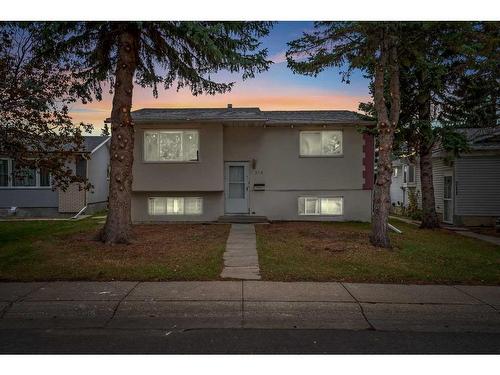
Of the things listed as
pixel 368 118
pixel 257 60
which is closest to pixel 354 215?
pixel 368 118

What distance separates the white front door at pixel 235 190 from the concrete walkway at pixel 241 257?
135 inches

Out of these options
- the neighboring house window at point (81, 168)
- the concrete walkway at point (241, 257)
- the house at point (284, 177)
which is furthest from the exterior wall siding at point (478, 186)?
the neighboring house window at point (81, 168)

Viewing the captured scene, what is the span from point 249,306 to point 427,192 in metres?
12.4

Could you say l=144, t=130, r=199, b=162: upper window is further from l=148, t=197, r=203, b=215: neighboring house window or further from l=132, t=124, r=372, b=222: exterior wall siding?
l=148, t=197, r=203, b=215: neighboring house window

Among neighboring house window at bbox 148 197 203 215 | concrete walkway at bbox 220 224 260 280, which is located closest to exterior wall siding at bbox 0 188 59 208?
neighboring house window at bbox 148 197 203 215

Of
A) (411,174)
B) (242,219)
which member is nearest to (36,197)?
(242,219)

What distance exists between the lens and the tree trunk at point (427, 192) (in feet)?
49.6

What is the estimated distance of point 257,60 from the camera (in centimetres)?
1034

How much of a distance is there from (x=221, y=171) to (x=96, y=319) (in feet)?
34.9

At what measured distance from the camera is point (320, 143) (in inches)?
648

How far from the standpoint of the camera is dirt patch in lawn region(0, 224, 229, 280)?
23.4ft

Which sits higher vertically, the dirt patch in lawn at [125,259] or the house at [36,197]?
the house at [36,197]

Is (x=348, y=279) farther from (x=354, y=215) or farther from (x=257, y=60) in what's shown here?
(x=354, y=215)

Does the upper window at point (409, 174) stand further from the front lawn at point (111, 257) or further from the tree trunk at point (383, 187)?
the front lawn at point (111, 257)
